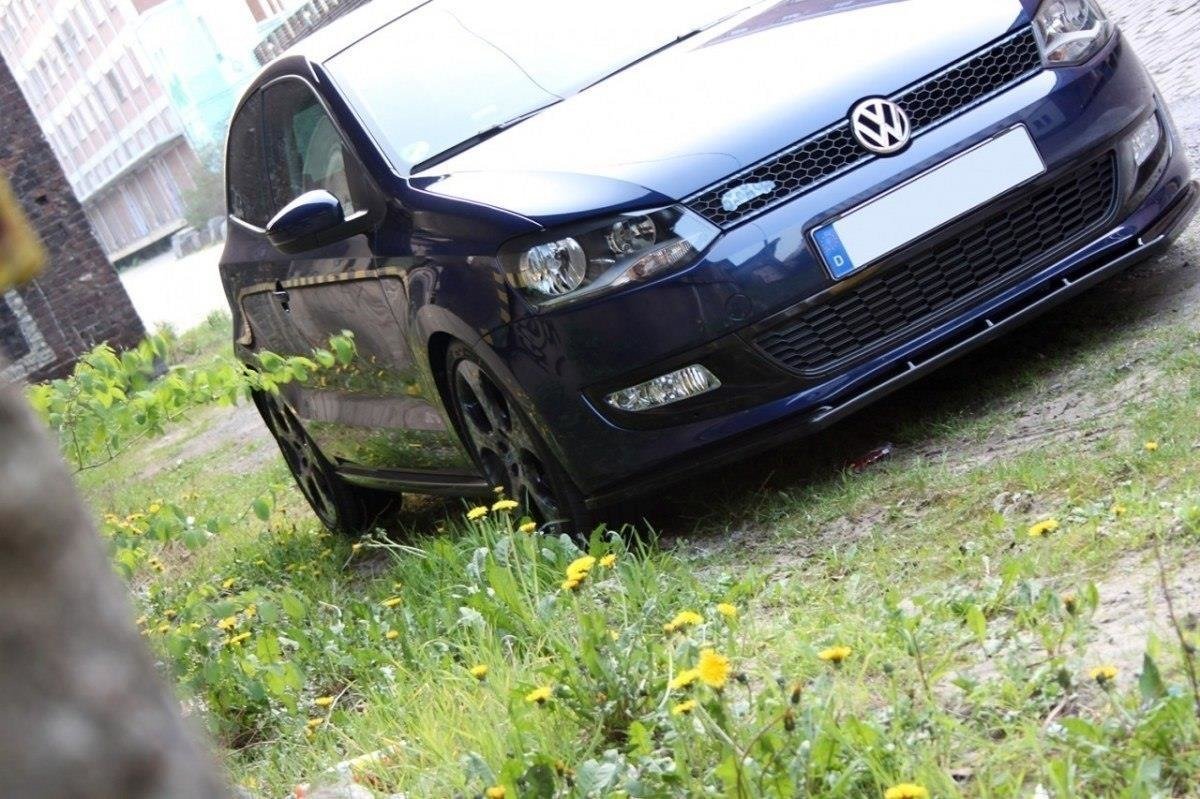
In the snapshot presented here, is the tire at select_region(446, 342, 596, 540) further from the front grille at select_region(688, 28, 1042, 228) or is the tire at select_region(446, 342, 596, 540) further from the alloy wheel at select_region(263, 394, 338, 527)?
the alloy wheel at select_region(263, 394, 338, 527)

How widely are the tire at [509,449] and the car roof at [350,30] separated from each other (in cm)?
129

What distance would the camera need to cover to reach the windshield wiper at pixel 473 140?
5.03 m

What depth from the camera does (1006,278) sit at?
180 inches

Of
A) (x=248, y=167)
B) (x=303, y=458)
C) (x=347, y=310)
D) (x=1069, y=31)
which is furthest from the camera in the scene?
(x=303, y=458)

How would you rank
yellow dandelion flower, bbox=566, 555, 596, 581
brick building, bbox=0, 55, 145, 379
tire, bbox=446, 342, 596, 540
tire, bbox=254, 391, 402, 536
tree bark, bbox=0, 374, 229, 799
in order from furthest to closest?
brick building, bbox=0, 55, 145, 379, tire, bbox=254, 391, 402, 536, tire, bbox=446, 342, 596, 540, yellow dandelion flower, bbox=566, 555, 596, 581, tree bark, bbox=0, 374, 229, 799

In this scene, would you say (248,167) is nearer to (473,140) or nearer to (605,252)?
(473,140)

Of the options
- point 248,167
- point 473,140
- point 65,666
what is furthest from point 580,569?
point 248,167

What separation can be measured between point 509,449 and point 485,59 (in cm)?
125

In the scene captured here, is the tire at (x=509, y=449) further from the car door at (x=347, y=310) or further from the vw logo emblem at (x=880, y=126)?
the vw logo emblem at (x=880, y=126)

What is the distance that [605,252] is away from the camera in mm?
4391

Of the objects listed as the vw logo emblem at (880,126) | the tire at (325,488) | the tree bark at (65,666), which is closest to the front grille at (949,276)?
the vw logo emblem at (880,126)

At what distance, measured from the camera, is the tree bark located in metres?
0.68

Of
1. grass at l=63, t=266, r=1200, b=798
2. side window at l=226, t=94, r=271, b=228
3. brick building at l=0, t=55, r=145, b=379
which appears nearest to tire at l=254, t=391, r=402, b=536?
side window at l=226, t=94, r=271, b=228

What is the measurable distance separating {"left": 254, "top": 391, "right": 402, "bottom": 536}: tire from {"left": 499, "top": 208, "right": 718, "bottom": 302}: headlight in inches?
96.5
